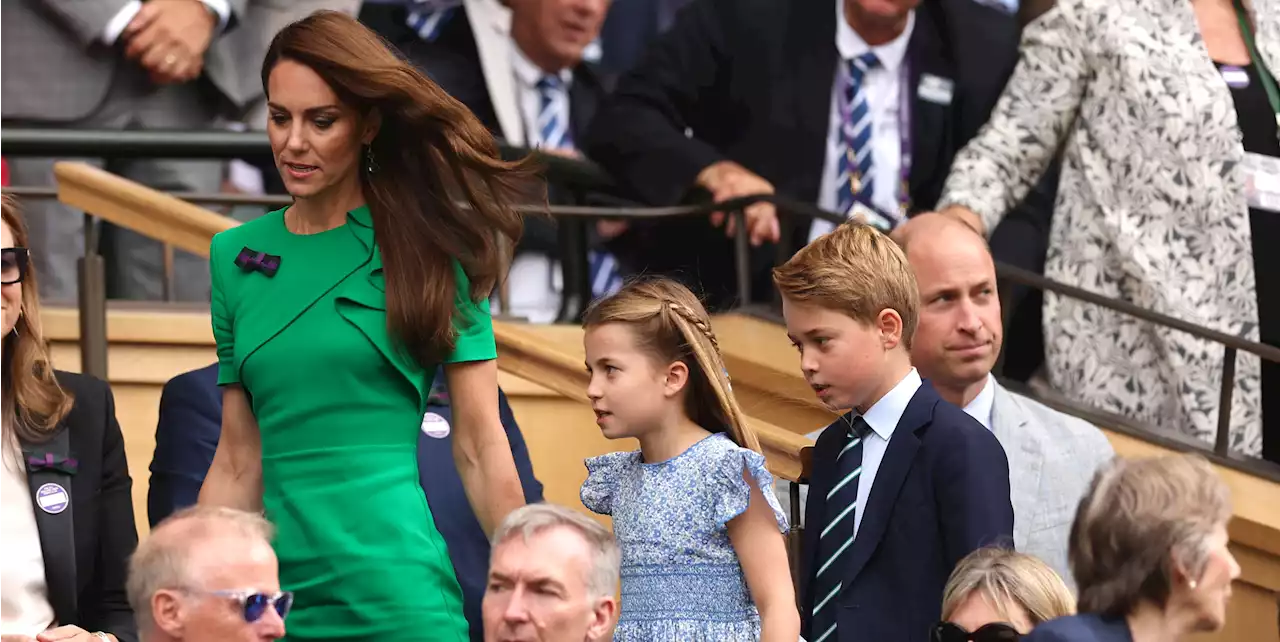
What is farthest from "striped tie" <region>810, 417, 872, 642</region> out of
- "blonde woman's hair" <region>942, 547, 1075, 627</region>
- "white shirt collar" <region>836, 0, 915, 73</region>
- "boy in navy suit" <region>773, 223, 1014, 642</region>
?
"white shirt collar" <region>836, 0, 915, 73</region>

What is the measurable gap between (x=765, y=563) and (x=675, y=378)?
0.31 meters

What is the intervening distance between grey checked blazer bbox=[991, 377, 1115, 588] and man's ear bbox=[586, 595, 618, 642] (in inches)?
40.1

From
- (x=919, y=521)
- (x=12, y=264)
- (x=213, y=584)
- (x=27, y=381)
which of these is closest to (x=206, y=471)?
(x=27, y=381)

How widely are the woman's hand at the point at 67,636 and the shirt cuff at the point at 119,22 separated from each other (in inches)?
111

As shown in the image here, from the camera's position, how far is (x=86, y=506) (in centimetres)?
320

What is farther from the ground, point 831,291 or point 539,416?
point 831,291

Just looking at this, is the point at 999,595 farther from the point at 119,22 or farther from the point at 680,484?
the point at 119,22

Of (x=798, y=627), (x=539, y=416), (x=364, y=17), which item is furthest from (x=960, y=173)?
(x=798, y=627)

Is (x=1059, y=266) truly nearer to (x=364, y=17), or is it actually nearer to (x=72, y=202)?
(x=364, y=17)

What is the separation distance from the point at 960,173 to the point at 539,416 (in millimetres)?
1296

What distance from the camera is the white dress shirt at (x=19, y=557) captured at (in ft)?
10.2

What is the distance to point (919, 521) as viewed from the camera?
123 inches

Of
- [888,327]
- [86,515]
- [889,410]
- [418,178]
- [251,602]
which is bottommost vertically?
[86,515]

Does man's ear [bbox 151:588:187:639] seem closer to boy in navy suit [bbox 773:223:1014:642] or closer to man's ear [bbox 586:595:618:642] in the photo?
man's ear [bbox 586:595:618:642]
